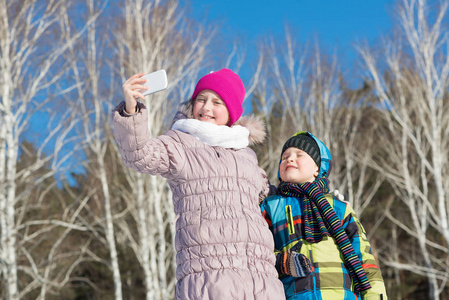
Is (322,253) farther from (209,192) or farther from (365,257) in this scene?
(209,192)

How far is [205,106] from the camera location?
95.3 inches

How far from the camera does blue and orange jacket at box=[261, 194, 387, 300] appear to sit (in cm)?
245

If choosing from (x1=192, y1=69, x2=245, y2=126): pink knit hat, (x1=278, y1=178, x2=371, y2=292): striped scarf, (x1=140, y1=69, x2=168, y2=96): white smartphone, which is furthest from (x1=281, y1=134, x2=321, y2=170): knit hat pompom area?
(x1=140, y1=69, x2=168, y2=96): white smartphone

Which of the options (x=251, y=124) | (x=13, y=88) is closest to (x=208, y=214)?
(x=251, y=124)

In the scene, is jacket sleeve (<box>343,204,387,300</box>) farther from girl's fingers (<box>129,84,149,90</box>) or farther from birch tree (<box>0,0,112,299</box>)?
birch tree (<box>0,0,112,299</box>)

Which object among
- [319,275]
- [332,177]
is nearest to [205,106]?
[319,275]

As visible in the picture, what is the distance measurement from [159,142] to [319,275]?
1029mm

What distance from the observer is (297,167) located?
2.78 meters

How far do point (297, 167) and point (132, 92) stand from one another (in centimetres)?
116

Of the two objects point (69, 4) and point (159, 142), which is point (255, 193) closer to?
point (159, 142)

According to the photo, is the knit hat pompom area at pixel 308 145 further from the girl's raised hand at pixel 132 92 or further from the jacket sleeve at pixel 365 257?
the girl's raised hand at pixel 132 92

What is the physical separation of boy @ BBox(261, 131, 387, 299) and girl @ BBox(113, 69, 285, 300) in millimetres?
296

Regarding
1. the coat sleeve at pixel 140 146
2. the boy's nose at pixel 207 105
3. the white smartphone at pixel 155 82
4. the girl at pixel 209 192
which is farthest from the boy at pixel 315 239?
the white smartphone at pixel 155 82

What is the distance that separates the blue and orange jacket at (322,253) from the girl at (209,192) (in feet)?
0.98
